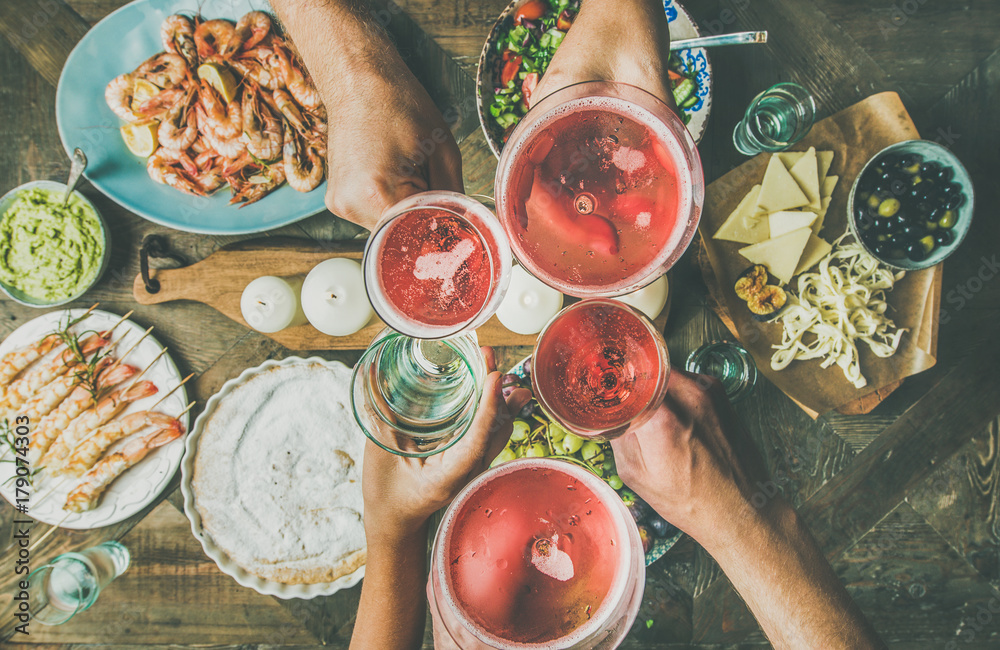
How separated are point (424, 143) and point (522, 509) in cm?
89

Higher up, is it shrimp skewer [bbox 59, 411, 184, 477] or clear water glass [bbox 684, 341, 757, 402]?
clear water glass [bbox 684, 341, 757, 402]

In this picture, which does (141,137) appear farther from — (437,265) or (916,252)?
(916,252)

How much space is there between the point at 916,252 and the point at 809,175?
40 centimetres

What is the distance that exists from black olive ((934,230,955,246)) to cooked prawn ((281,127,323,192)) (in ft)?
6.51

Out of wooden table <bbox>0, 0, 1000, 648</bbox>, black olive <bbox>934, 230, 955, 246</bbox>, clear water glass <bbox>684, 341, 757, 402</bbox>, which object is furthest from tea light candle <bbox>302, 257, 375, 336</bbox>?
black olive <bbox>934, 230, 955, 246</bbox>

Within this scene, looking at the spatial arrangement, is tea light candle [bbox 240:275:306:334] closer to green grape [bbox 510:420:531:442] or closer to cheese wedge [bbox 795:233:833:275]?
green grape [bbox 510:420:531:442]

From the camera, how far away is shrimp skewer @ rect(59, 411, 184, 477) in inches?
69.7

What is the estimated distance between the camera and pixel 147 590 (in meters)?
1.85

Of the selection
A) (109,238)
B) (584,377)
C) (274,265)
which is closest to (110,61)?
(109,238)

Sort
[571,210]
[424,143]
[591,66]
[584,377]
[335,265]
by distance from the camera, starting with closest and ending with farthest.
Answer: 1. [571,210]
2. [584,377]
3. [591,66]
4. [424,143]
5. [335,265]

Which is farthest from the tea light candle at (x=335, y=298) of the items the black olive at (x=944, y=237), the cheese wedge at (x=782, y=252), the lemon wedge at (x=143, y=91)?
the black olive at (x=944, y=237)

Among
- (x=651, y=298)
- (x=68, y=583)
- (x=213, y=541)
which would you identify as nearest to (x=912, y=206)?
(x=651, y=298)

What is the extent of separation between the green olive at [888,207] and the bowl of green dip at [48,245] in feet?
8.44

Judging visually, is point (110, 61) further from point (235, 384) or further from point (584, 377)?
point (584, 377)
